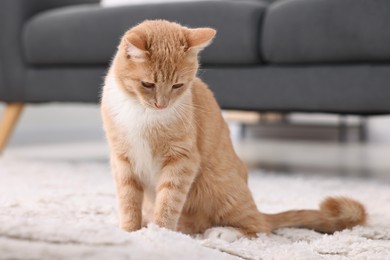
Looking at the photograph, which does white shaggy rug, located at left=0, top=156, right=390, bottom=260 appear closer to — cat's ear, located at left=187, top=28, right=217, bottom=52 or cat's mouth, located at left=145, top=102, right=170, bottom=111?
cat's mouth, located at left=145, top=102, right=170, bottom=111

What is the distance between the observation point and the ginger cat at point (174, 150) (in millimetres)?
1156

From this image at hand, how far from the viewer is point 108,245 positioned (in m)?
0.85

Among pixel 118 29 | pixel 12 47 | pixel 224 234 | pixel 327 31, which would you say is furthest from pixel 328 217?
pixel 12 47

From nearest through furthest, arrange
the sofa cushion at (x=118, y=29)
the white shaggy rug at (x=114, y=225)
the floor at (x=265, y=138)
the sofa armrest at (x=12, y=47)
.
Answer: the white shaggy rug at (x=114, y=225)
the sofa cushion at (x=118, y=29)
the sofa armrest at (x=12, y=47)
the floor at (x=265, y=138)

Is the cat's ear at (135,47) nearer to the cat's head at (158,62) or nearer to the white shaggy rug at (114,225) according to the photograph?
the cat's head at (158,62)

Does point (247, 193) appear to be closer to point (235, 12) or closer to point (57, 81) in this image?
point (235, 12)

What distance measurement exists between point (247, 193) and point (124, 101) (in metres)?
0.33

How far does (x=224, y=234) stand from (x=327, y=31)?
0.91 m

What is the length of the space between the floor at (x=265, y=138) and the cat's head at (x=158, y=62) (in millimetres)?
1667

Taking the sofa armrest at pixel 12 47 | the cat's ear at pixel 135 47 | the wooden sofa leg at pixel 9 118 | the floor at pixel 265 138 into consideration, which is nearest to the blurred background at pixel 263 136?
the floor at pixel 265 138

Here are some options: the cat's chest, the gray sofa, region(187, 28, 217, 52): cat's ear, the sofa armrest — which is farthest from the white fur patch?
the sofa armrest

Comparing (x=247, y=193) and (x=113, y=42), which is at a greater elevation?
(x=113, y=42)

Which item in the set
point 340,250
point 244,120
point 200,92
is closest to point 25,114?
point 244,120

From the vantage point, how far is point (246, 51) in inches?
78.1
